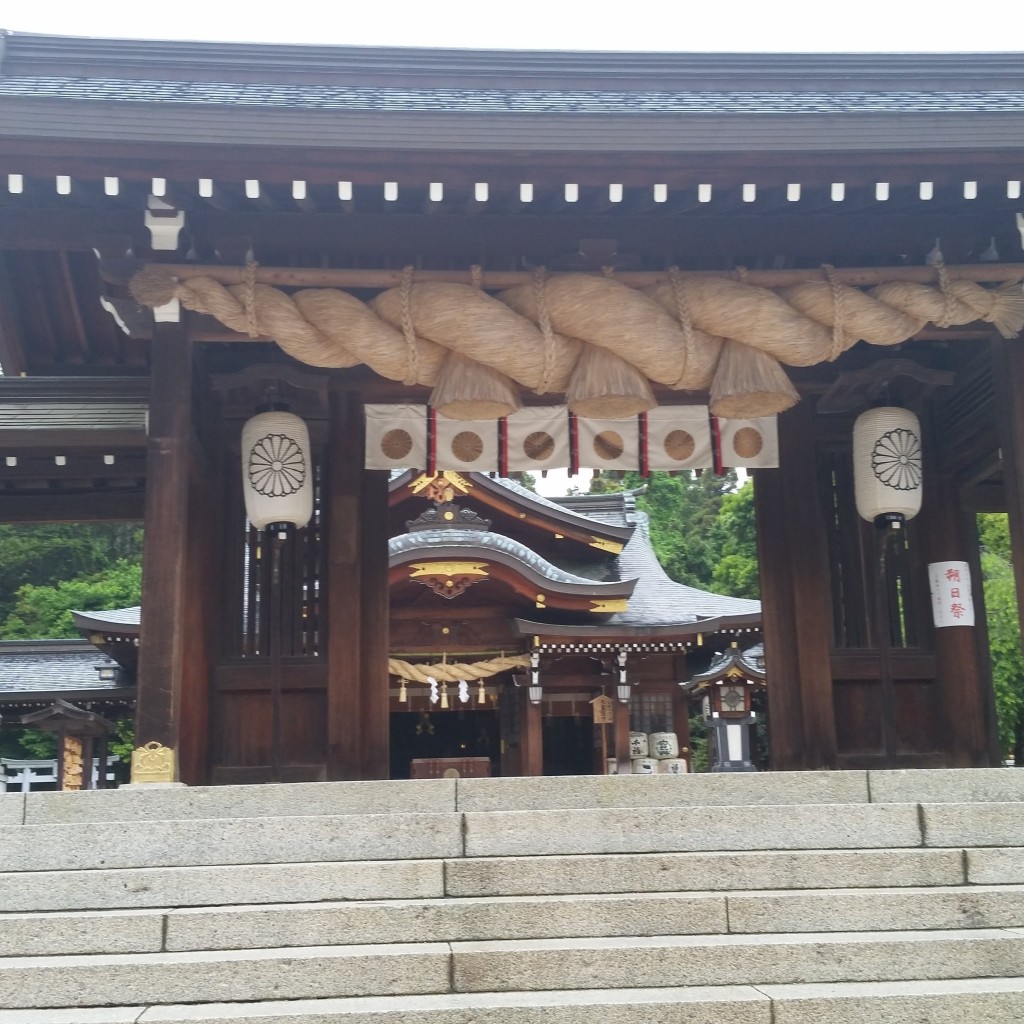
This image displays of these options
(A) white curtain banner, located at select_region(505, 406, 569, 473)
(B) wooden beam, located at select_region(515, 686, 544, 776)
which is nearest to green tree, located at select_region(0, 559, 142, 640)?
(B) wooden beam, located at select_region(515, 686, 544, 776)

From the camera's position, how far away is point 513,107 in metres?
6.15

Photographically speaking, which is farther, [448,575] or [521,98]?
[448,575]

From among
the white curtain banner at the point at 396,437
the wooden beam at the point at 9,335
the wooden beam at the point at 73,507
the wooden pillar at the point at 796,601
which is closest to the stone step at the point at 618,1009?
the wooden pillar at the point at 796,601

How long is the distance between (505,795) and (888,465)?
3.35 meters

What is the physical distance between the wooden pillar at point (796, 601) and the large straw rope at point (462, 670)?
8152mm

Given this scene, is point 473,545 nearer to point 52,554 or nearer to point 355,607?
point 355,607

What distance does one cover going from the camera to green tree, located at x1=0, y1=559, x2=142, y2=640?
2759cm

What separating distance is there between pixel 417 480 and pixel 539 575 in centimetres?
223

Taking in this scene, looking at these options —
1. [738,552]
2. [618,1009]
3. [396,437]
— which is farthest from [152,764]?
[738,552]

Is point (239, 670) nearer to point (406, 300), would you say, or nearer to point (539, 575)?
point (406, 300)

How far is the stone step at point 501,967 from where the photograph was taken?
12.0 feet

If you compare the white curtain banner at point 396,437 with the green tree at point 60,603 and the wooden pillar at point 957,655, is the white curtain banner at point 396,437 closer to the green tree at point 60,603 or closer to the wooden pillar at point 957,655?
the wooden pillar at point 957,655

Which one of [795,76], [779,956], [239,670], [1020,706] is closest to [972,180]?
[795,76]

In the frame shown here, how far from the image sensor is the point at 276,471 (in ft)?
21.7
